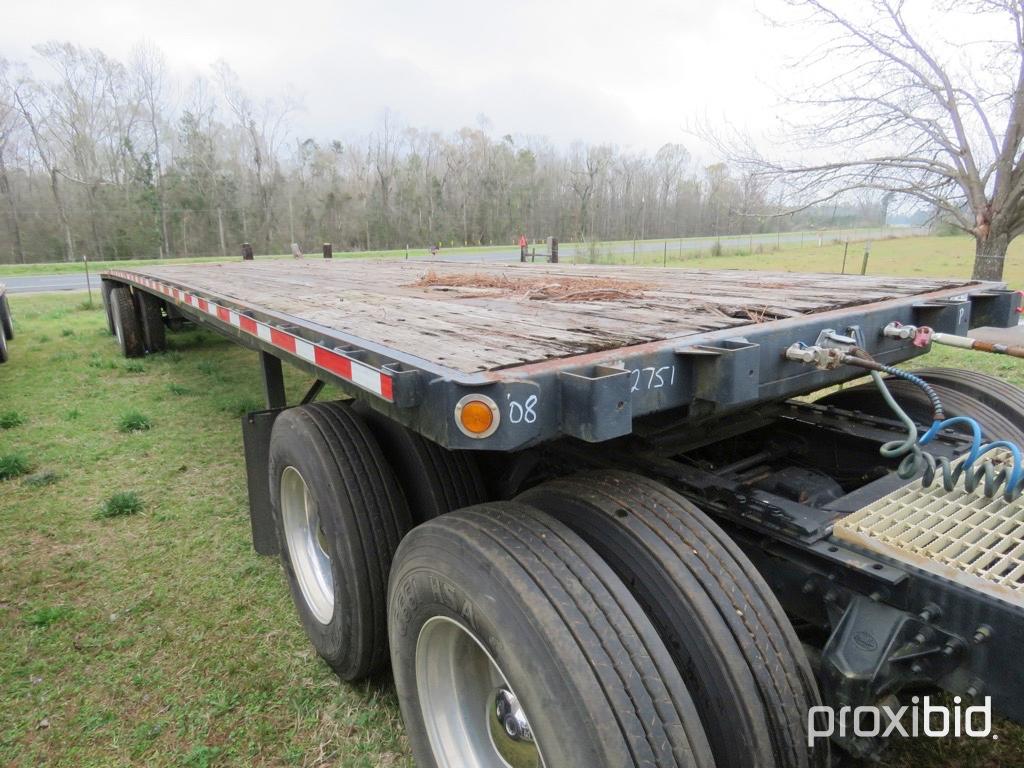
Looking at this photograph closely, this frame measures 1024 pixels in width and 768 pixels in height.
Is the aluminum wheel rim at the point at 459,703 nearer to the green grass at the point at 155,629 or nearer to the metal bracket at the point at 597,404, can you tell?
the green grass at the point at 155,629

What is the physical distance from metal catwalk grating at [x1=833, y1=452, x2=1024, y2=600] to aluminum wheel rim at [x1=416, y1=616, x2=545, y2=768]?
1.11 meters

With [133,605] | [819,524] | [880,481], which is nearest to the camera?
[819,524]

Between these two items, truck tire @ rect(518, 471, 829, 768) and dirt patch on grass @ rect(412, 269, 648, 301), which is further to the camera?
dirt patch on grass @ rect(412, 269, 648, 301)

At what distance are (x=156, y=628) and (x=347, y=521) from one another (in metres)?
1.42

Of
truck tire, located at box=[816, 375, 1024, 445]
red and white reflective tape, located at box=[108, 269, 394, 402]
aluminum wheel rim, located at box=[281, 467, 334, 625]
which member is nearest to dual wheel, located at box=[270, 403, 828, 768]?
red and white reflective tape, located at box=[108, 269, 394, 402]

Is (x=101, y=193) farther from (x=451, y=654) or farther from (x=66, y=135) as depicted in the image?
(x=451, y=654)

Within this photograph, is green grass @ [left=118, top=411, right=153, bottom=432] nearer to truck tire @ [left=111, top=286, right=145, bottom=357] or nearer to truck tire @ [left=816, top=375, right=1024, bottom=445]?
truck tire @ [left=111, top=286, right=145, bottom=357]

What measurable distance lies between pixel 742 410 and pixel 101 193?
2181 inches

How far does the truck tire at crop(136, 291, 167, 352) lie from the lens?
9.58 m

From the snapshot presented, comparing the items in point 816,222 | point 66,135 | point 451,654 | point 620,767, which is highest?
point 66,135

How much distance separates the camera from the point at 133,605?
3.37 metres

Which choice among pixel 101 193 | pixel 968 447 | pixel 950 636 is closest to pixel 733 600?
pixel 950 636

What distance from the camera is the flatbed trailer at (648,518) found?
5.10 ft

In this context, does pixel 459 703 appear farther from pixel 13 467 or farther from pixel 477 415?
pixel 13 467
